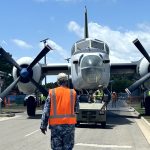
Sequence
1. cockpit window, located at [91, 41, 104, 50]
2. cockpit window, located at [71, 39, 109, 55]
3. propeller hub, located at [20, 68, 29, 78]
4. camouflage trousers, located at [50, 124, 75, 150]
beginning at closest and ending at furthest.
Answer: camouflage trousers, located at [50, 124, 75, 150] < cockpit window, located at [71, 39, 109, 55] < cockpit window, located at [91, 41, 104, 50] < propeller hub, located at [20, 68, 29, 78]

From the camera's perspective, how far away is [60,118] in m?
6.82

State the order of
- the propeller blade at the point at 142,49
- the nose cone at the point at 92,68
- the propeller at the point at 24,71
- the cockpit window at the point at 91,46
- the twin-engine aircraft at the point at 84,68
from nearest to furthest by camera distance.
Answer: the nose cone at the point at 92,68 < the twin-engine aircraft at the point at 84,68 < the cockpit window at the point at 91,46 < the propeller at the point at 24,71 < the propeller blade at the point at 142,49

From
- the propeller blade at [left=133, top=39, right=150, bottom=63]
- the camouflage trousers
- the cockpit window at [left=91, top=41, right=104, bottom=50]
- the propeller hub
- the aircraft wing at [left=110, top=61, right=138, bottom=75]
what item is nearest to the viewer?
the camouflage trousers

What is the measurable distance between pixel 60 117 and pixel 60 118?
2 cm

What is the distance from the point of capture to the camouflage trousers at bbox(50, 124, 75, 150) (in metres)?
6.76

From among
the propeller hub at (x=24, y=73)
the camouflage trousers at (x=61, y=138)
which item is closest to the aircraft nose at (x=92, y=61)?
the propeller hub at (x=24, y=73)

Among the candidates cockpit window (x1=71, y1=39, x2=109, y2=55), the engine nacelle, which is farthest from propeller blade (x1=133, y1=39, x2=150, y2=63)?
the engine nacelle

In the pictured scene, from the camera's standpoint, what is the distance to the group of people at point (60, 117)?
6.78 metres

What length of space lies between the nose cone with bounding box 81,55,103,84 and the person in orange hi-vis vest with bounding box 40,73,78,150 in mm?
14298

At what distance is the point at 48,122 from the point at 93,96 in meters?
14.9

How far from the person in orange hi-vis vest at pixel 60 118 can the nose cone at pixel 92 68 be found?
46.9ft

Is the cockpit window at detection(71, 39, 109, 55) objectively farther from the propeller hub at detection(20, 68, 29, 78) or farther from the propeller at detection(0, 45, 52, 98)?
the propeller hub at detection(20, 68, 29, 78)

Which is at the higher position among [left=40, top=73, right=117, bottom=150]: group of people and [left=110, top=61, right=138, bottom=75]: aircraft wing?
[left=110, top=61, right=138, bottom=75]: aircraft wing

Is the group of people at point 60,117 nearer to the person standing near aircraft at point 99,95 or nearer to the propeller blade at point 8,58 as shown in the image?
the person standing near aircraft at point 99,95
